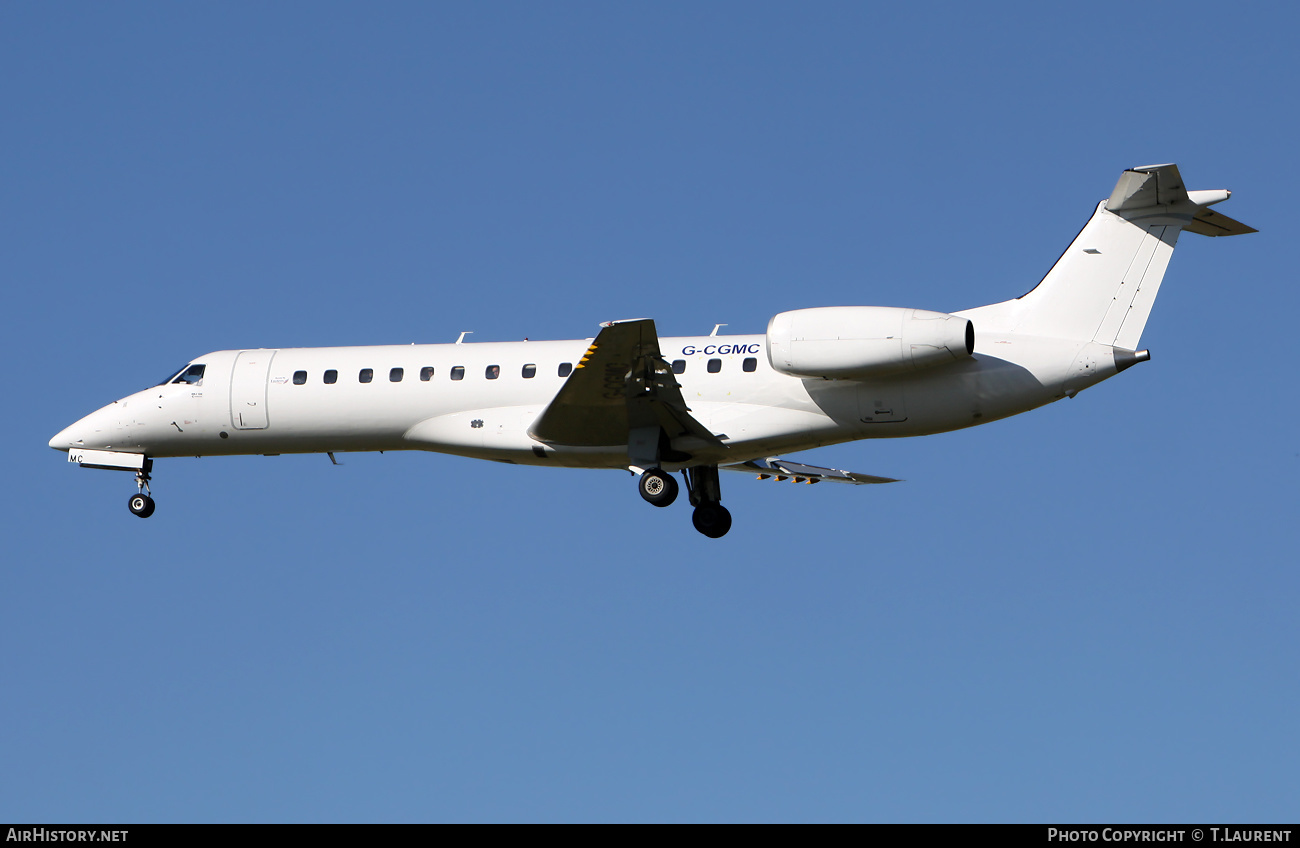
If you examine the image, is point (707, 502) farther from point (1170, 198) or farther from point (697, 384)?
point (1170, 198)

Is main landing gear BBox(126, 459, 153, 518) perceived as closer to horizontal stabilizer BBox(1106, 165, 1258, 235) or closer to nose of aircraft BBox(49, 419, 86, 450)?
nose of aircraft BBox(49, 419, 86, 450)

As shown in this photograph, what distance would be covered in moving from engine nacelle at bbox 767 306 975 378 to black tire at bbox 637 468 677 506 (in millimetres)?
2431

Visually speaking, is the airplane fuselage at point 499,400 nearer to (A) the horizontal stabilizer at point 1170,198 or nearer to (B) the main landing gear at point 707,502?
(B) the main landing gear at point 707,502

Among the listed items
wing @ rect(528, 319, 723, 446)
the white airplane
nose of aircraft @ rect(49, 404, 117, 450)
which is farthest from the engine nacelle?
nose of aircraft @ rect(49, 404, 117, 450)

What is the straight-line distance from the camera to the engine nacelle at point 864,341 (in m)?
18.8

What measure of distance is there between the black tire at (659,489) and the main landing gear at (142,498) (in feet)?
28.8

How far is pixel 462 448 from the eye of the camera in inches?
852

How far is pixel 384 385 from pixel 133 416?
4.60m

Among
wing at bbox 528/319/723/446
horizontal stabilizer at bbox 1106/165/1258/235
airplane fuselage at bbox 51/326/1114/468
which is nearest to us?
horizontal stabilizer at bbox 1106/165/1258/235

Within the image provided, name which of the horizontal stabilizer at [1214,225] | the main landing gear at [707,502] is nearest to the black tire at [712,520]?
the main landing gear at [707,502]

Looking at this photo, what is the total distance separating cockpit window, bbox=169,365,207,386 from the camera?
23.3 meters
